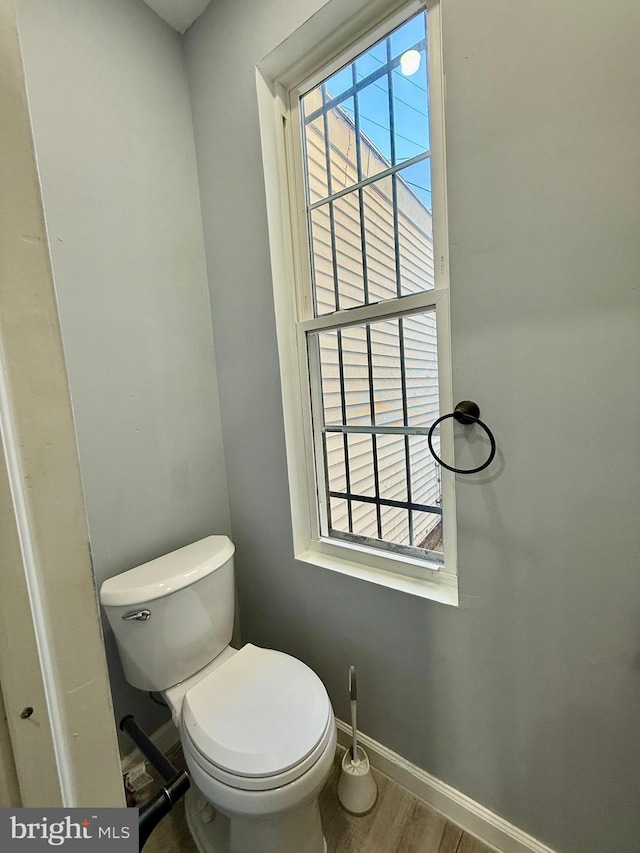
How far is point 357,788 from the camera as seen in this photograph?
1.07m

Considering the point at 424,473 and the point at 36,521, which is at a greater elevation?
the point at 36,521

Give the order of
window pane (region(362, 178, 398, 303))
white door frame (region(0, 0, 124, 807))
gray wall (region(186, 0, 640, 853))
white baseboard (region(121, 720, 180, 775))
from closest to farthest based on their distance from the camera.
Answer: white door frame (region(0, 0, 124, 807)) → gray wall (region(186, 0, 640, 853)) → window pane (region(362, 178, 398, 303)) → white baseboard (region(121, 720, 180, 775))

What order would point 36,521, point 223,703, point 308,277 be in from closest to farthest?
1. point 36,521
2. point 223,703
3. point 308,277

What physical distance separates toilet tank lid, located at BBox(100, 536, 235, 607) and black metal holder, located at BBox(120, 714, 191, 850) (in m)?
0.44

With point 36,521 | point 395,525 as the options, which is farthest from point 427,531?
point 36,521

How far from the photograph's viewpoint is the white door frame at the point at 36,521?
31 centimetres

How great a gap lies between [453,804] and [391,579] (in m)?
0.65

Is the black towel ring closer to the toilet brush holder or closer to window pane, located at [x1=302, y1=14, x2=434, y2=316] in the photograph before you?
window pane, located at [x1=302, y1=14, x2=434, y2=316]

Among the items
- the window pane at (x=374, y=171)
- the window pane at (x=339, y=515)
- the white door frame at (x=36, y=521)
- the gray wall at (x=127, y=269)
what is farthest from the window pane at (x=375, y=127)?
the window pane at (x=339, y=515)

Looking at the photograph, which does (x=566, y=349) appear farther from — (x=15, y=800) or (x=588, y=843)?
(x=588, y=843)

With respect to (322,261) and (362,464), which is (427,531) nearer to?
(362,464)

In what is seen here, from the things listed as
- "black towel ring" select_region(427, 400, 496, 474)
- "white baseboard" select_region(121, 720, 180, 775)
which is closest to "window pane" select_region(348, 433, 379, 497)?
"black towel ring" select_region(427, 400, 496, 474)

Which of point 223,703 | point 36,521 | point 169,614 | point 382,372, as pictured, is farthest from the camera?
point 382,372

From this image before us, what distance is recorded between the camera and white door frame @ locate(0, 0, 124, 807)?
31 cm
